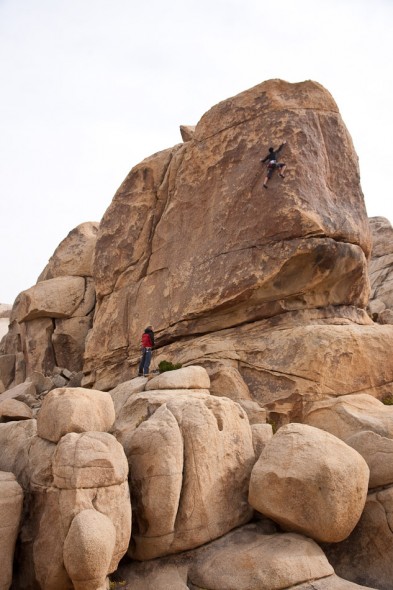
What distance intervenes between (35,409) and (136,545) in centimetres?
1152

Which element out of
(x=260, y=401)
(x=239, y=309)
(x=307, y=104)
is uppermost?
(x=307, y=104)

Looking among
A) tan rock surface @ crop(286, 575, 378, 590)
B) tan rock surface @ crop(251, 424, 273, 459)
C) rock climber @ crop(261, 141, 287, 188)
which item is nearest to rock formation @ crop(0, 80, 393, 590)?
tan rock surface @ crop(286, 575, 378, 590)

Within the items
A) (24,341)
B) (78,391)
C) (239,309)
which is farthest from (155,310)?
(78,391)

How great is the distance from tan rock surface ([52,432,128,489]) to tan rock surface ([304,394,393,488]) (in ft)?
20.0

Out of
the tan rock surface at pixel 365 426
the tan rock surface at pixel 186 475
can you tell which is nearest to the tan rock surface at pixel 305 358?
the tan rock surface at pixel 365 426

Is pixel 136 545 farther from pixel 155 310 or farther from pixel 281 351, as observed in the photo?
pixel 155 310

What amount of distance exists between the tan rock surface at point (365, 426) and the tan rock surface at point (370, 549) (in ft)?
1.89

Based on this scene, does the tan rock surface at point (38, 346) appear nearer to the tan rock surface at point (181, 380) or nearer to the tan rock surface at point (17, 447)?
the tan rock surface at point (181, 380)

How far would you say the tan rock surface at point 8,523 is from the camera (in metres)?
11.7

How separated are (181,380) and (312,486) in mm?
6732

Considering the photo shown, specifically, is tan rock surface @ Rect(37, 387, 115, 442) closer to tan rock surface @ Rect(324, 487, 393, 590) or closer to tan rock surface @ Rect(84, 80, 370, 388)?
tan rock surface @ Rect(324, 487, 393, 590)

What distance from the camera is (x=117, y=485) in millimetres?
12227

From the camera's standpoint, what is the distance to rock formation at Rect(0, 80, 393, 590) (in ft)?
40.1

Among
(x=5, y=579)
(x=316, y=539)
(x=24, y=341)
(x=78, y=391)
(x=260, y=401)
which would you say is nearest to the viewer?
(x=5, y=579)
